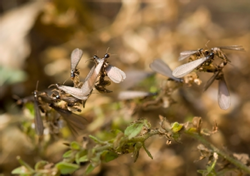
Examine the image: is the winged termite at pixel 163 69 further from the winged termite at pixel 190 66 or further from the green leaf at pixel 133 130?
the green leaf at pixel 133 130

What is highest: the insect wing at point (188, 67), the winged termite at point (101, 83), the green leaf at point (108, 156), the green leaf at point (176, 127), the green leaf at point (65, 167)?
the winged termite at point (101, 83)

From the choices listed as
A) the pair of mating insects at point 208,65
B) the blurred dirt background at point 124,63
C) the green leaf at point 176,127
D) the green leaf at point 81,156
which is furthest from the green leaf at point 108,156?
the blurred dirt background at point 124,63

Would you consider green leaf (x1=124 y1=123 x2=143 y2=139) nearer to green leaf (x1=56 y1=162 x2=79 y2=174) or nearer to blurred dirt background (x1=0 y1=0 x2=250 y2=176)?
green leaf (x1=56 y1=162 x2=79 y2=174)

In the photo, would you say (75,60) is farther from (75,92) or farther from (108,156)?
(108,156)

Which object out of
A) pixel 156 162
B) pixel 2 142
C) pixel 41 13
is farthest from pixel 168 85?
pixel 41 13

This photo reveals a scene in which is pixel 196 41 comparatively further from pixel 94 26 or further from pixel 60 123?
pixel 60 123

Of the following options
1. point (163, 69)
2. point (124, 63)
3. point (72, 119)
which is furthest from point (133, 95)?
point (124, 63)
